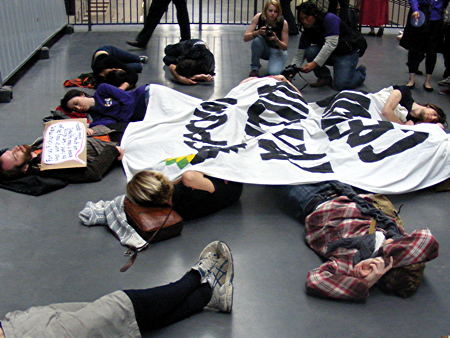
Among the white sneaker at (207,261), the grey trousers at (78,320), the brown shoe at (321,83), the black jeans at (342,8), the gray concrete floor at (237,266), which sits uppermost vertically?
the black jeans at (342,8)

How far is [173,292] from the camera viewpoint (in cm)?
339

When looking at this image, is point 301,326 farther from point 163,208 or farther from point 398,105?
point 398,105

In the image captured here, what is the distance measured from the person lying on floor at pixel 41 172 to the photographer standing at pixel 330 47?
128 inches

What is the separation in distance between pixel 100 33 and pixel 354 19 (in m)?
4.43

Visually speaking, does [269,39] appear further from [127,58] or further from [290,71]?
[127,58]

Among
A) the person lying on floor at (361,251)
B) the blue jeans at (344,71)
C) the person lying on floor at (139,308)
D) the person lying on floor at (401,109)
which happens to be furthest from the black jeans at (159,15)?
the person lying on floor at (139,308)

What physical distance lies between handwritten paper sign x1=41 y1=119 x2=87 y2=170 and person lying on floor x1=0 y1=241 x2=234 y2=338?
5.55 ft

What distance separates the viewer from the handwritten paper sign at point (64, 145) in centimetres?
489

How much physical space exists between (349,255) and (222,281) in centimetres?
78

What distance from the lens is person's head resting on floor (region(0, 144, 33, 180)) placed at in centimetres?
480

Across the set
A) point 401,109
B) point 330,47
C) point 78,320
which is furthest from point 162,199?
point 330,47

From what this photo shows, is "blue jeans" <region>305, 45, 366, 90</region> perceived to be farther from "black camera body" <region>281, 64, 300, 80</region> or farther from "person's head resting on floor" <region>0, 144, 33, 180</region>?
"person's head resting on floor" <region>0, 144, 33, 180</region>

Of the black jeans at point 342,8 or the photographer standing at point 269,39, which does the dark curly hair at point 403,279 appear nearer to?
the photographer standing at point 269,39

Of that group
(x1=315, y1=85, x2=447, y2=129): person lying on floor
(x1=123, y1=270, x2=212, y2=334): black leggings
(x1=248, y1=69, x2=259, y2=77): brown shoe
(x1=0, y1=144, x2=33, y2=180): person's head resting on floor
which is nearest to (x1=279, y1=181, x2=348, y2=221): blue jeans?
(x1=123, y1=270, x2=212, y2=334): black leggings
